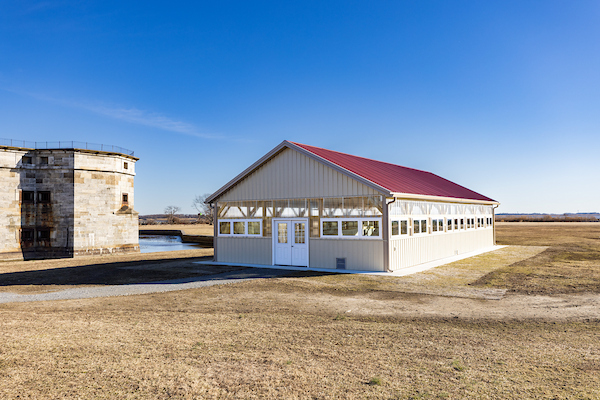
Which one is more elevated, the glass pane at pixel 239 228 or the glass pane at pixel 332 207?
the glass pane at pixel 332 207

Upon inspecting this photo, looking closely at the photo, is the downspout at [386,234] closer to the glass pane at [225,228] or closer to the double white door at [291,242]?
the double white door at [291,242]

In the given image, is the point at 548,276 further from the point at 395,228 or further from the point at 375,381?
the point at 375,381

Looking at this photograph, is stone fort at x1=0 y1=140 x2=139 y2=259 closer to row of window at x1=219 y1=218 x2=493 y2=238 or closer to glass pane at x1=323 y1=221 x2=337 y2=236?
row of window at x1=219 y1=218 x2=493 y2=238

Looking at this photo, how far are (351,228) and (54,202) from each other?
26.9 meters

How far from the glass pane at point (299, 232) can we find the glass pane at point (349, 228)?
2.05m

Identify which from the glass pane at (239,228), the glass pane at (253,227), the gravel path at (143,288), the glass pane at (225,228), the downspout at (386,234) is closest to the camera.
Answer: the gravel path at (143,288)

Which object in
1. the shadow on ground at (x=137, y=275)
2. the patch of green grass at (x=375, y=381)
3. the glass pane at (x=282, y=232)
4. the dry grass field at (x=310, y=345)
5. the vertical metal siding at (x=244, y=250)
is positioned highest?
the glass pane at (x=282, y=232)

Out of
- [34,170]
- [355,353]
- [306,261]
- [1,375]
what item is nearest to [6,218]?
[34,170]

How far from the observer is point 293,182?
20.2 m

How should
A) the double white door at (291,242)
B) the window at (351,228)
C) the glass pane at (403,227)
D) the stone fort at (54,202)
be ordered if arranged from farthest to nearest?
the stone fort at (54,202) → the double white door at (291,242) → the glass pane at (403,227) → the window at (351,228)

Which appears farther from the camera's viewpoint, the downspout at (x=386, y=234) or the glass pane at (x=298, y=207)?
the glass pane at (x=298, y=207)

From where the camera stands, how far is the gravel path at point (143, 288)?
13314 mm

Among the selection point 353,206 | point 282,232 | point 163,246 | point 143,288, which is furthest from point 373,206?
point 163,246

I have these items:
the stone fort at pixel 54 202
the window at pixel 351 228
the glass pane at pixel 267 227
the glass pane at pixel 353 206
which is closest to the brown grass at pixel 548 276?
the window at pixel 351 228
